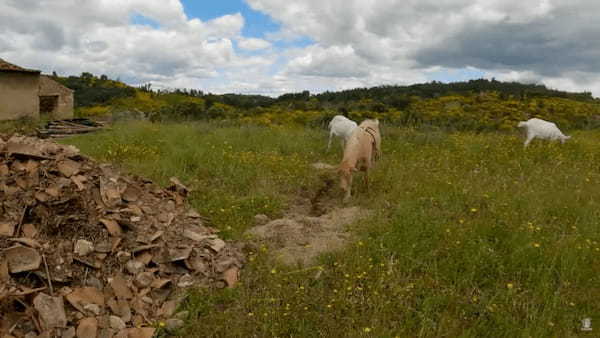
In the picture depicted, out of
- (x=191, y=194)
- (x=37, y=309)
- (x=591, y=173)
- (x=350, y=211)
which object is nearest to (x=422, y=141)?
(x=591, y=173)

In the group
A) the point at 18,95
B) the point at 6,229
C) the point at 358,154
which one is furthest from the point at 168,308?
the point at 18,95

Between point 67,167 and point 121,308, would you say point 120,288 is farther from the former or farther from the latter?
point 67,167

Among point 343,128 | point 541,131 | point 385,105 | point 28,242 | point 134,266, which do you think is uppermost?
point 385,105

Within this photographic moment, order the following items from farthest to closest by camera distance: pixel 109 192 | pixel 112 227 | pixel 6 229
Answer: pixel 109 192, pixel 112 227, pixel 6 229

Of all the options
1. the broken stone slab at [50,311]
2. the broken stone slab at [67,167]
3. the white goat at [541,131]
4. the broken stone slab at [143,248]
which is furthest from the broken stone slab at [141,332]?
the white goat at [541,131]

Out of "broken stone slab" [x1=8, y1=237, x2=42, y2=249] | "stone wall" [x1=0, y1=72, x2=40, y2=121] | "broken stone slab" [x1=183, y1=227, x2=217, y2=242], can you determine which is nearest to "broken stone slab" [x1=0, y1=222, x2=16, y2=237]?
"broken stone slab" [x1=8, y1=237, x2=42, y2=249]

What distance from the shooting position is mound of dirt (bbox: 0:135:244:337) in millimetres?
3211

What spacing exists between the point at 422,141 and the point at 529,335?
8.85 metres

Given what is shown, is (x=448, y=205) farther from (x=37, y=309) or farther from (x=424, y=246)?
(x=37, y=309)

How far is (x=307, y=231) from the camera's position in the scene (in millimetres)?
5012

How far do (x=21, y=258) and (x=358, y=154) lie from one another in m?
5.09

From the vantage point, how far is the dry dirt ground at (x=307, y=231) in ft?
14.5

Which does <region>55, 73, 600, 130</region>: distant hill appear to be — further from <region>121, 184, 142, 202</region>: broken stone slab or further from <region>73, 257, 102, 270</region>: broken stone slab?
<region>73, 257, 102, 270</region>: broken stone slab

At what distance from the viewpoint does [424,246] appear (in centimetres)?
430
